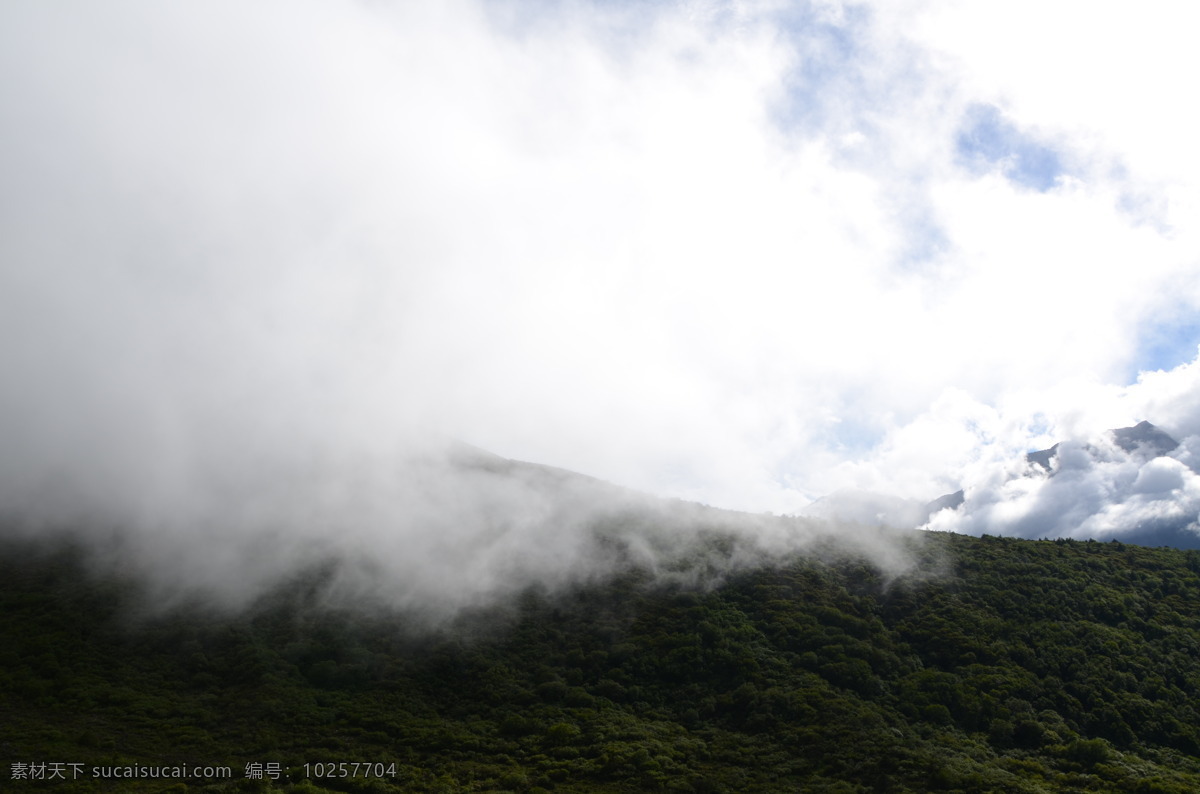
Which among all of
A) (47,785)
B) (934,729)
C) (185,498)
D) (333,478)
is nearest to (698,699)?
(934,729)

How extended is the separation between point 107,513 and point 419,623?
5547cm

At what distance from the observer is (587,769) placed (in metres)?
51.6

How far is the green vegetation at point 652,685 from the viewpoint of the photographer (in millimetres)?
50219

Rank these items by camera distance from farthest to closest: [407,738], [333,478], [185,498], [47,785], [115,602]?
[333,478] → [185,498] → [115,602] → [407,738] → [47,785]

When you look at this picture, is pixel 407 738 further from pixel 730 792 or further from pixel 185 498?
pixel 185 498

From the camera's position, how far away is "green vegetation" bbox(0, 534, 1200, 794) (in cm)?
5022

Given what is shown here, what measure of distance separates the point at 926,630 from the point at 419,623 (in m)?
60.4

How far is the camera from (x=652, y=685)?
6738 centimetres

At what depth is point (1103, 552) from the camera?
309 ft

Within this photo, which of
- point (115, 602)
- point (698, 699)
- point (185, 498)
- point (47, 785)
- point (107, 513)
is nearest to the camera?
point (47, 785)

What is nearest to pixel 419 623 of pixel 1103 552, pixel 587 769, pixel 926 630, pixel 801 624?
pixel 587 769

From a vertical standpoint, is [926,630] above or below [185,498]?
below

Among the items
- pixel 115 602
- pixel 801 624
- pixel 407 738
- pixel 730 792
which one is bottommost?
pixel 730 792

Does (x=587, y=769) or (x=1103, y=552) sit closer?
(x=587, y=769)
